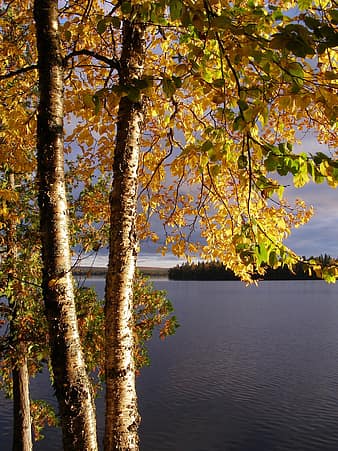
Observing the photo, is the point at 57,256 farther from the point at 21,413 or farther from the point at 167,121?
the point at 21,413

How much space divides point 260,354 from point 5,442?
31929 mm

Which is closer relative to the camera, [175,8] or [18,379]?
[175,8]

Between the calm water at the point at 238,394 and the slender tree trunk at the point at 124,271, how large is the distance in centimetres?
2413

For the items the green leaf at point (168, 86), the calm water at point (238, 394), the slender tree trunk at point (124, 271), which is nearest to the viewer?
the green leaf at point (168, 86)

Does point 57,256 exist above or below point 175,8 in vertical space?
below

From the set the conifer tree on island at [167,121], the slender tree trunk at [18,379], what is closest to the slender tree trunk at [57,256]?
the conifer tree on island at [167,121]

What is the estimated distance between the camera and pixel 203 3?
2998 millimetres

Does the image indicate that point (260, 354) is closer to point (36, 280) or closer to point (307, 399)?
point (307, 399)

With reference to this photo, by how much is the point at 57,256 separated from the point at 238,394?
3556cm

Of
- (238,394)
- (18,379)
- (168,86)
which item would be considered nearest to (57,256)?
(168,86)

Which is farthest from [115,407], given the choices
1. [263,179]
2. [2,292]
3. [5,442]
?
[5,442]

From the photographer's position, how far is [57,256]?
4.01 meters

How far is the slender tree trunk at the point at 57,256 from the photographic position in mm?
3850

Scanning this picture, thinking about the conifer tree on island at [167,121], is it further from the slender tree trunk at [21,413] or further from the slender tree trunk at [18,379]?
the slender tree trunk at [21,413]
